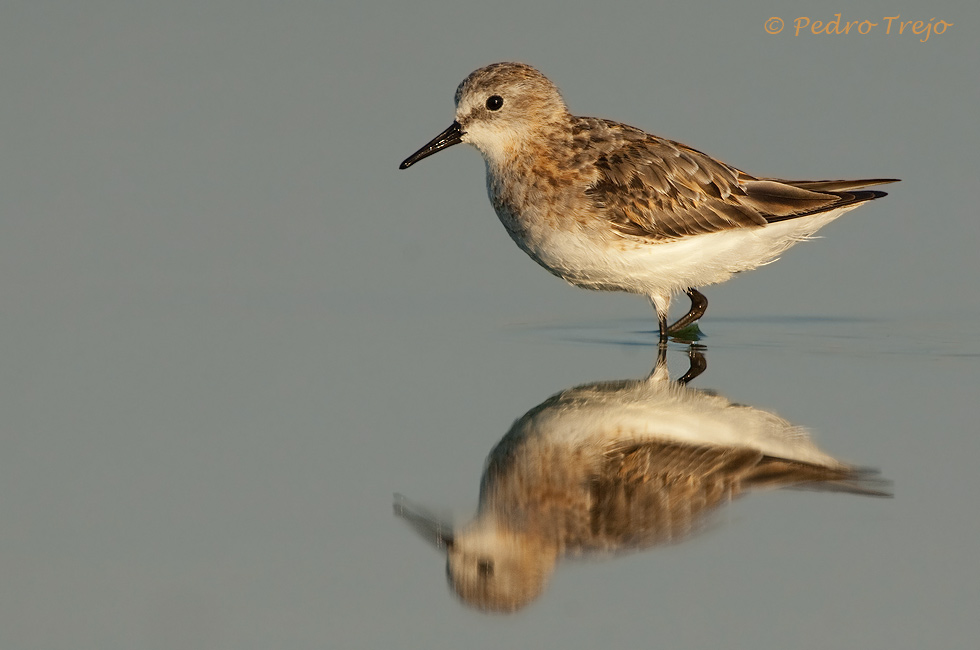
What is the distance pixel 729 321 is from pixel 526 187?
2446mm

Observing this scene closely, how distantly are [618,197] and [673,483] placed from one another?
11.9ft

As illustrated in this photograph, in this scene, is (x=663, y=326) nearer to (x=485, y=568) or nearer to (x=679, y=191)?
(x=679, y=191)

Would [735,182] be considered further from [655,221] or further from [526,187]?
[526,187]

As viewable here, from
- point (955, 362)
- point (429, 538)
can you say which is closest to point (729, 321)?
point (955, 362)

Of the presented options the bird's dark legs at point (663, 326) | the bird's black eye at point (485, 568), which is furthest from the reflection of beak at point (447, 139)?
the bird's black eye at point (485, 568)

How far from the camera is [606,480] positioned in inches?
235

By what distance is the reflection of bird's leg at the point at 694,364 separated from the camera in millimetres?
8219

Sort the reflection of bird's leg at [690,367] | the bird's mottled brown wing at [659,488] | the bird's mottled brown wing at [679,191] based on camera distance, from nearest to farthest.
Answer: the bird's mottled brown wing at [659,488] → the reflection of bird's leg at [690,367] → the bird's mottled brown wing at [679,191]

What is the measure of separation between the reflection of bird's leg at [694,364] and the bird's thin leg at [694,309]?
0.71 meters

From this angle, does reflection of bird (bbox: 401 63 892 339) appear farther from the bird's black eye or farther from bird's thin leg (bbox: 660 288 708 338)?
the bird's black eye

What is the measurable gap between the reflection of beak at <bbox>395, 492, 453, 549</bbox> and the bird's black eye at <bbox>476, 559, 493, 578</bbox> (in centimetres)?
18

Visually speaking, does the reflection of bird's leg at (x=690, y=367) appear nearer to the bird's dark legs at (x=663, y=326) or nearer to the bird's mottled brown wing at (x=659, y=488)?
the bird's dark legs at (x=663, y=326)

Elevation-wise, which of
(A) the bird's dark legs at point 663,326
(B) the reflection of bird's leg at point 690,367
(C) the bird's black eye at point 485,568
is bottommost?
(C) the bird's black eye at point 485,568

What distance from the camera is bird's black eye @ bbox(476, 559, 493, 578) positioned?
17.7ft
